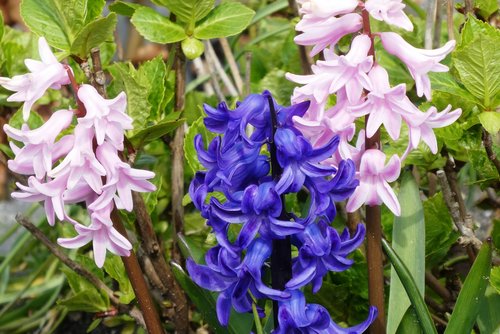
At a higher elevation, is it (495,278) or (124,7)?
(124,7)

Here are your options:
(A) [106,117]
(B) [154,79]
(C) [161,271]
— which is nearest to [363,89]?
(A) [106,117]

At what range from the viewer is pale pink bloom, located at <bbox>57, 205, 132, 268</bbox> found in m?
1.29

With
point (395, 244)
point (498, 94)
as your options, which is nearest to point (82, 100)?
point (395, 244)

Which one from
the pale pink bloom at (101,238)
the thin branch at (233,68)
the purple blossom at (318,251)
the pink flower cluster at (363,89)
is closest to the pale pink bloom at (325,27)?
the pink flower cluster at (363,89)

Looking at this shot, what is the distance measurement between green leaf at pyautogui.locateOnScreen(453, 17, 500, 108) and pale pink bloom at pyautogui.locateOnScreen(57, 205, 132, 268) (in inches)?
24.6

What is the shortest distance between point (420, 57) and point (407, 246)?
15.9 inches

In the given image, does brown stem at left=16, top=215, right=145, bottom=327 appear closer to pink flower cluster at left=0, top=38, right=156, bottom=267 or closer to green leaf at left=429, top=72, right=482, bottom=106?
pink flower cluster at left=0, top=38, right=156, bottom=267

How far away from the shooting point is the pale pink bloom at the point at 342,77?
3.96 ft

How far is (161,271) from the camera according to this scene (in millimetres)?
1777

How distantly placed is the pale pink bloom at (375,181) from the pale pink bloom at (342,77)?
10 centimetres

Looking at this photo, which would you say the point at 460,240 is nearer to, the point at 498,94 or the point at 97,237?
the point at 498,94

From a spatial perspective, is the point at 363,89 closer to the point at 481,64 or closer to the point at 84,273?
the point at 481,64

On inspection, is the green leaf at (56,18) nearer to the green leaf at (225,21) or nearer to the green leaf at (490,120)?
the green leaf at (225,21)

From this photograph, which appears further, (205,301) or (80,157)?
(205,301)
